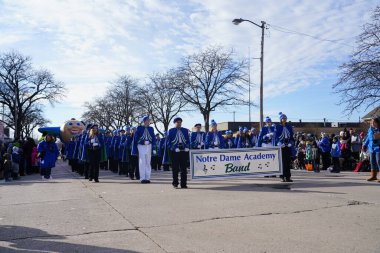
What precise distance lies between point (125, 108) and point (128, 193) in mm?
42312

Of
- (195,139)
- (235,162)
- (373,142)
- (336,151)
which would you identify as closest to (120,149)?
(195,139)

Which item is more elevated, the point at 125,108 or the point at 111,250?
the point at 125,108

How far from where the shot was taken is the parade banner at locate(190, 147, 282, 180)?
11.4 metres

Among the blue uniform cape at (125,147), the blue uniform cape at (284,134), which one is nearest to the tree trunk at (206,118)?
the blue uniform cape at (125,147)

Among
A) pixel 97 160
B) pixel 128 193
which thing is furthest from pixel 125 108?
pixel 128 193

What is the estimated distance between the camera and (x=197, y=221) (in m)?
6.17

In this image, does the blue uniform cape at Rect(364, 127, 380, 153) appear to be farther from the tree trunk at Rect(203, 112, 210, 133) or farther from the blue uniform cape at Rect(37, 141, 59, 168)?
the tree trunk at Rect(203, 112, 210, 133)

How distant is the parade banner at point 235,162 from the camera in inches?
447

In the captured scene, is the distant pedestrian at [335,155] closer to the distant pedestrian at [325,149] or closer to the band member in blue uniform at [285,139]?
the distant pedestrian at [325,149]

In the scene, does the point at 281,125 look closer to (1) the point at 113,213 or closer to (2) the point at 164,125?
(1) the point at 113,213

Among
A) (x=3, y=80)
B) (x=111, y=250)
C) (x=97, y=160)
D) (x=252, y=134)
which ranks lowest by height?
(x=111, y=250)

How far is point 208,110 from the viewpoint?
1537 inches

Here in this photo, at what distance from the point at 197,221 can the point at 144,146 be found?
6.75 m

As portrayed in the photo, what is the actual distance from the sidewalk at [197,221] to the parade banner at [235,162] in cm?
189
